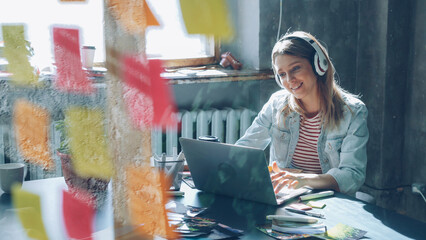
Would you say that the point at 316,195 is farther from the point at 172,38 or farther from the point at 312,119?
the point at 172,38

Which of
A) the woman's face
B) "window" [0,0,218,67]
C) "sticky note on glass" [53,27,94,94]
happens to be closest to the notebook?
the woman's face

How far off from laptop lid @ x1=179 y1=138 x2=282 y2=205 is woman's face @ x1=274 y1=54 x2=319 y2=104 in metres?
0.66

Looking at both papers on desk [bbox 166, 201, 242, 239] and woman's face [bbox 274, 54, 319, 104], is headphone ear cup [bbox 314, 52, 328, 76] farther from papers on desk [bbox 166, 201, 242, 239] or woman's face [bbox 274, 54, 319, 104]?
papers on desk [bbox 166, 201, 242, 239]

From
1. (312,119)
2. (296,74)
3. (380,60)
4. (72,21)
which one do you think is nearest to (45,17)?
(72,21)

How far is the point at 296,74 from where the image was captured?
79.8 inches

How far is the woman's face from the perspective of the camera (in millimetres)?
2025

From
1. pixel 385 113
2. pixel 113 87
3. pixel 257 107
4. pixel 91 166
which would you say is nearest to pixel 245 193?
pixel 91 166

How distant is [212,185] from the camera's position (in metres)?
1.58

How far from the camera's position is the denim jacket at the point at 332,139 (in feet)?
5.99

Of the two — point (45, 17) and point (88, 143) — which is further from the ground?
point (45, 17)

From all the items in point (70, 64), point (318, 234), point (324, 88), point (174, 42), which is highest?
point (174, 42)

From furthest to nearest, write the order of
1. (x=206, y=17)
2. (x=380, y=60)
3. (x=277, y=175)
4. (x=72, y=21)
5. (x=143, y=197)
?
(x=380, y=60), (x=72, y=21), (x=206, y=17), (x=277, y=175), (x=143, y=197)

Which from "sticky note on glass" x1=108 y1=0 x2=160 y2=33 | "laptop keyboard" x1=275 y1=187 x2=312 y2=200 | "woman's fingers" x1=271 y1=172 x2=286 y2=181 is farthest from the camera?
"woman's fingers" x1=271 y1=172 x2=286 y2=181

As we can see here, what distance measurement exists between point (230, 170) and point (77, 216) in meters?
0.45
